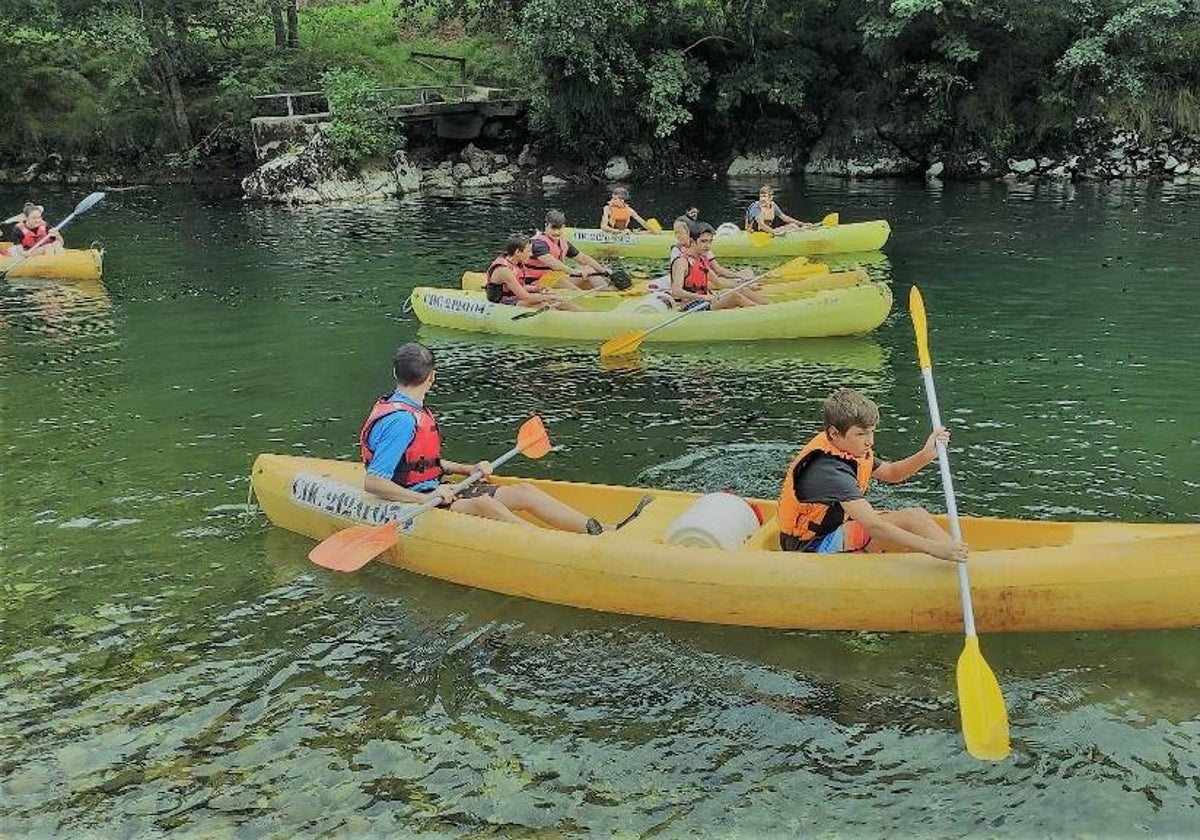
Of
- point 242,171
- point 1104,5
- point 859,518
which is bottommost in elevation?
point 859,518

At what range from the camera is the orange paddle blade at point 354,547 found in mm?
5660

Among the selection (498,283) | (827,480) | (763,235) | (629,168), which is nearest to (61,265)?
(498,283)

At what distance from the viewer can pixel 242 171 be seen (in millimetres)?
28188

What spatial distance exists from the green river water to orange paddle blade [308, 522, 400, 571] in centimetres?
36

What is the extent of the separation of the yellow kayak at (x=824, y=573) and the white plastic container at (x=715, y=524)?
0.04m

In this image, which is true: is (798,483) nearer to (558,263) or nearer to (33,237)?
(558,263)

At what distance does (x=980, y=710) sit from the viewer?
435 centimetres

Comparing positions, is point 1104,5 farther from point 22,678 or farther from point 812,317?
point 22,678

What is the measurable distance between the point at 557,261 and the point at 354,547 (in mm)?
7293

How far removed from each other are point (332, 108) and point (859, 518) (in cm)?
2271

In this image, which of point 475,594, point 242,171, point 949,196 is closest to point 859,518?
point 475,594

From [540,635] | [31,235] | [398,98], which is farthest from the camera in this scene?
[398,98]

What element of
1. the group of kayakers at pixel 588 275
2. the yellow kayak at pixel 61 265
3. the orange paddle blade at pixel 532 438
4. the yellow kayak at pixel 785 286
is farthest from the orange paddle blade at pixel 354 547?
the yellow kayak at pixel 61 265

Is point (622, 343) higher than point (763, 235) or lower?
lower
